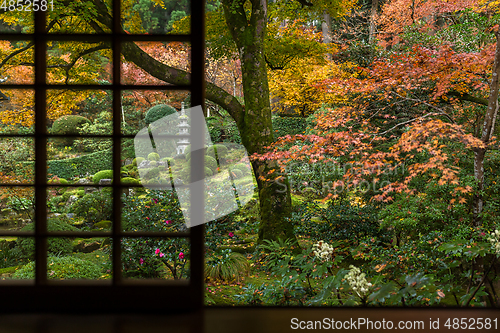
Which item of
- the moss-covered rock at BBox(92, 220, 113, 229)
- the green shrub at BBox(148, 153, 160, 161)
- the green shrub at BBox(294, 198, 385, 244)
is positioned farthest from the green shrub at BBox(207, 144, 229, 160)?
the moss-covered rock at BBox(92, 220, 113, 229)

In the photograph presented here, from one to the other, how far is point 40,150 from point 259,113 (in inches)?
Result: 86.7

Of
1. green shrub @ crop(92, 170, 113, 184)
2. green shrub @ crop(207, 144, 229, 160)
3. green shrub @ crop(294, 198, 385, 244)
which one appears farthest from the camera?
green shrub @ crop(92, 170, 113, 184)

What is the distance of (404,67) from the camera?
9.97 feet

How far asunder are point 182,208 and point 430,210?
7.24 feet

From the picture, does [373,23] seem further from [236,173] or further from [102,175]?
[102,175]

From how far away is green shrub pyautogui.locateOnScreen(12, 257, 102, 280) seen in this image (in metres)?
3.00

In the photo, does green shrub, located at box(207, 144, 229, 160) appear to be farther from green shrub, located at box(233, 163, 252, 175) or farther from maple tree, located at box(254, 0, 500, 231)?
maple tree, located at box(254, 0, 500, 231)

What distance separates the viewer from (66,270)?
9.95 ft

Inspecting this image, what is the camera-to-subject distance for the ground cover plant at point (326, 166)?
2.59 metres

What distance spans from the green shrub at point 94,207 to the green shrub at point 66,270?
1.05 m

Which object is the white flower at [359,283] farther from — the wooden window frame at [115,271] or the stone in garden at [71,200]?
the stone in garden at [71,200]

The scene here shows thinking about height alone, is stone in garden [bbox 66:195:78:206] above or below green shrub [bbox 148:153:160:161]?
below

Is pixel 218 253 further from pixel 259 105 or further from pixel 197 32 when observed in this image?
pixel 197 32

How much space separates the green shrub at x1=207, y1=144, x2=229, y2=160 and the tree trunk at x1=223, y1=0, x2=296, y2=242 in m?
0.82
